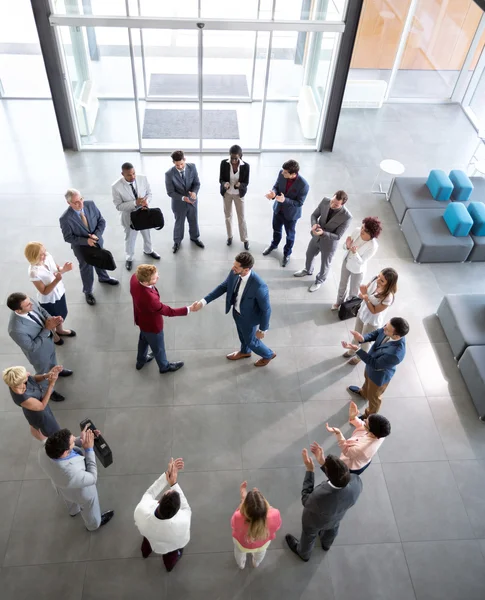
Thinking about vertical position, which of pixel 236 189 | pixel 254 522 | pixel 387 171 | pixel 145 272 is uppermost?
pixel 145 272

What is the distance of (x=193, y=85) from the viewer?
9062 mm

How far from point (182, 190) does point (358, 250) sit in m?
2.46

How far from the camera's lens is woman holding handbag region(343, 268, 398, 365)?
4.92 meters

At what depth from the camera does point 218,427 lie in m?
5.37

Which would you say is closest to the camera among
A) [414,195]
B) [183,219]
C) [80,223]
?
[80,223]

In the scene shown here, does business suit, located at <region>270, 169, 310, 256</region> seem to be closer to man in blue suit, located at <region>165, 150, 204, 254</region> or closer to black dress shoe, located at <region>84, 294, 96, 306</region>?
man in blue suit, located at <region>165, 150, 204, 254</region>

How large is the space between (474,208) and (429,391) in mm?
3158

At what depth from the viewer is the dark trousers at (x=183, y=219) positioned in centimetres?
Result: 689

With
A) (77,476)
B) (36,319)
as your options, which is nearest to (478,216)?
(36,319)

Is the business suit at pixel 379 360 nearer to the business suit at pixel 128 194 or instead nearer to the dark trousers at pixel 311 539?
the dark trousers at pixel 311 539

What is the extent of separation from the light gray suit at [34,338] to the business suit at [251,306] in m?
1.62

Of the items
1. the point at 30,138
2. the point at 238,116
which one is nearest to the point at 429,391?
the point at 238,116

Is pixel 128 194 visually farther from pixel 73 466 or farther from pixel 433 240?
pixel 433 240

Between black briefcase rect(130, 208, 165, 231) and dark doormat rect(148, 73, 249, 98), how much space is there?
11.5 ft
